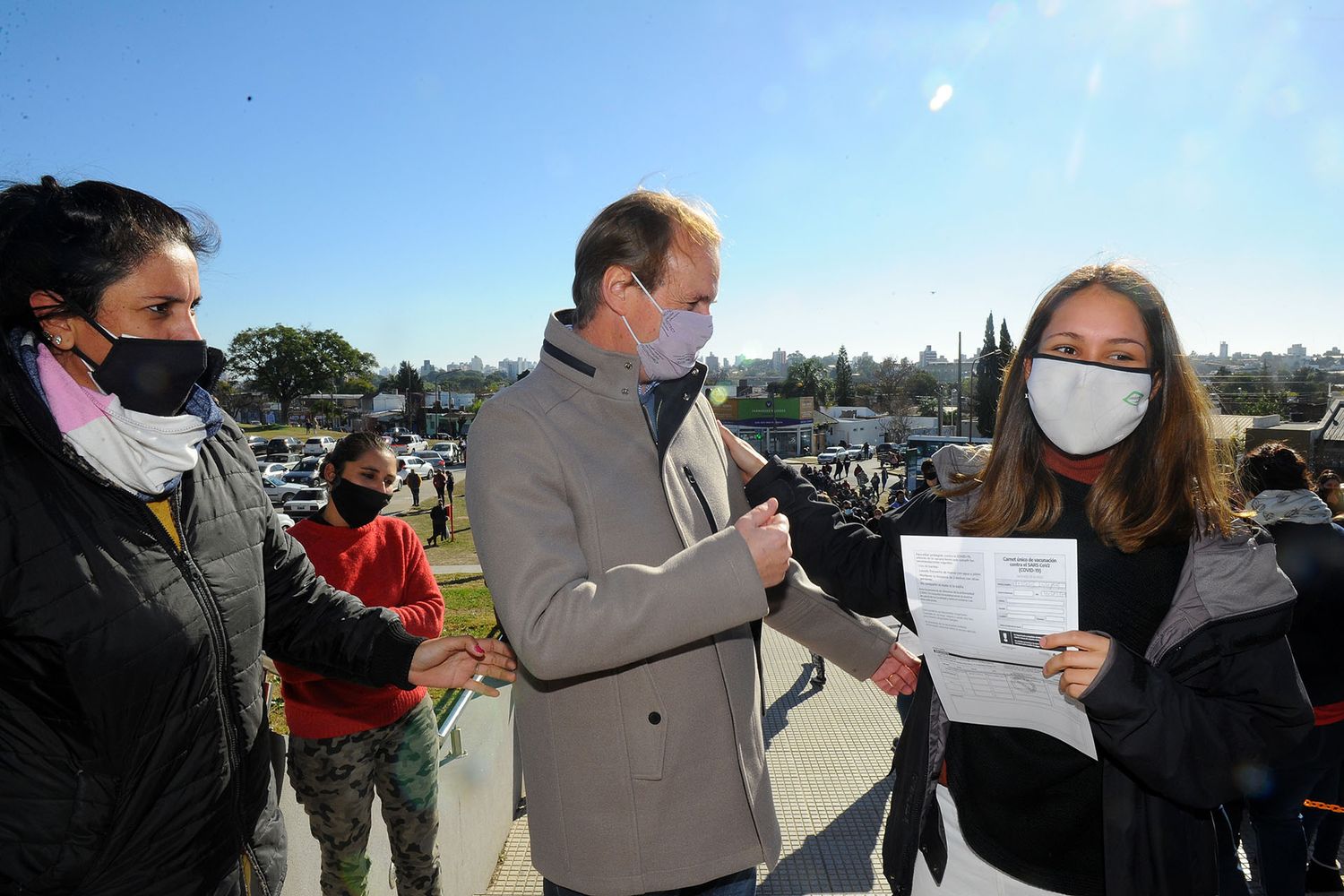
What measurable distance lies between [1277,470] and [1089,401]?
2679mm

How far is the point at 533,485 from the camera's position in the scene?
4.54ft

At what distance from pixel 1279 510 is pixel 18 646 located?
4.40 meters

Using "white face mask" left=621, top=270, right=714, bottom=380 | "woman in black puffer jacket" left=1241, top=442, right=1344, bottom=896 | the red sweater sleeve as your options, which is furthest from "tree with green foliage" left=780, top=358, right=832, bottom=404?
"white face mask" left=621, top=270, right=714, bottom=380

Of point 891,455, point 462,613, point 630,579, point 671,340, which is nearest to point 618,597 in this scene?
point 630,579

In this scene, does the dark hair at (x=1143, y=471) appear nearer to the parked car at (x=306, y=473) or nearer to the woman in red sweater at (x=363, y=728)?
the woman in red sweater at (x=363, y=728)

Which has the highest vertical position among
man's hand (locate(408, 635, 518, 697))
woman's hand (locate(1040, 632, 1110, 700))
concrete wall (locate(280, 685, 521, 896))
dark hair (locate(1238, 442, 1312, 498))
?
dark hair (locate(1238, 442, 1312, 498))

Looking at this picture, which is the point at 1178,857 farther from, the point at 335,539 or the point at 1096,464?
the point at 335,539

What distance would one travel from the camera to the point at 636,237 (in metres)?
1.65

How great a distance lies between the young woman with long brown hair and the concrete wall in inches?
80.9

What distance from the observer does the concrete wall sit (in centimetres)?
258

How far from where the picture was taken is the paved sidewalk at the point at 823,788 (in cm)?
386

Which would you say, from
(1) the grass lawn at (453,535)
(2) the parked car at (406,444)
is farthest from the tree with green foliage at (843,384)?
(1) the grass lawn at (453,535)

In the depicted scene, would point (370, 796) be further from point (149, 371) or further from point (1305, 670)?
point (1305, 670)

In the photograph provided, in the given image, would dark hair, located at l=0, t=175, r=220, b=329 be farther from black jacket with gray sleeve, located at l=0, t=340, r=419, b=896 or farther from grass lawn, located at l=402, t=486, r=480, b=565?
grass lawn, located at l=402, t=486, r=480, b=565
